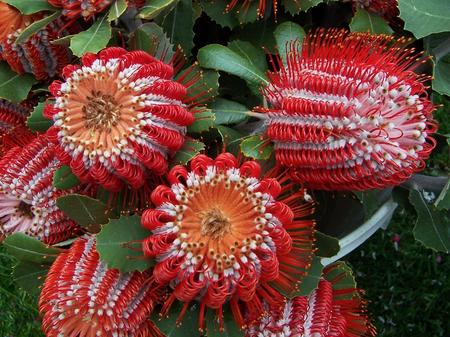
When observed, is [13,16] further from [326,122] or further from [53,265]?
[326,122]

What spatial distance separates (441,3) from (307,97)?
24cm

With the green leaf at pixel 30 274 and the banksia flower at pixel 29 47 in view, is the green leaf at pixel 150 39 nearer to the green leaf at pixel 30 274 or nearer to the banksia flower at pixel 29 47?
the banksia flower at pixel 29 47

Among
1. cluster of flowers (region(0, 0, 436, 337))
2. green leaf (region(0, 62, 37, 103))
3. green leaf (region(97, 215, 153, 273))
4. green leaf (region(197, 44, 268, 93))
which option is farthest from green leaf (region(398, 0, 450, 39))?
green leaf (region(0, 62, 37, 103))

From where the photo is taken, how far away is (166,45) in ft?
2.89

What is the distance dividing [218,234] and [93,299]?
0.17 meters

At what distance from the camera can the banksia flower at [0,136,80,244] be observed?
869 millimetres

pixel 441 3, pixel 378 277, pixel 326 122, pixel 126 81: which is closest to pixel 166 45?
pixel 126 81

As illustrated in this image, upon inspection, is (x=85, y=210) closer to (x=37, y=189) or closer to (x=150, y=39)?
(x=37, y=189)

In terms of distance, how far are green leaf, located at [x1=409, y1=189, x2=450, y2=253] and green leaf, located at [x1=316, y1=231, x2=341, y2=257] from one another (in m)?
0.16

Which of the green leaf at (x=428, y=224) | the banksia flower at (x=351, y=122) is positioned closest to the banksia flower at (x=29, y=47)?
the banksia flower at (x=351, y=122)

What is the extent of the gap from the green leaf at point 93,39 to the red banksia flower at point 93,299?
0.25 meters

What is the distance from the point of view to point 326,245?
0.85 metres

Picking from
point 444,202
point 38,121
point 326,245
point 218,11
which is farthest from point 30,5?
point 444,202

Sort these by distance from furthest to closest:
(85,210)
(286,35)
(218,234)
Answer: (286,35), (85,210), (218,234)
